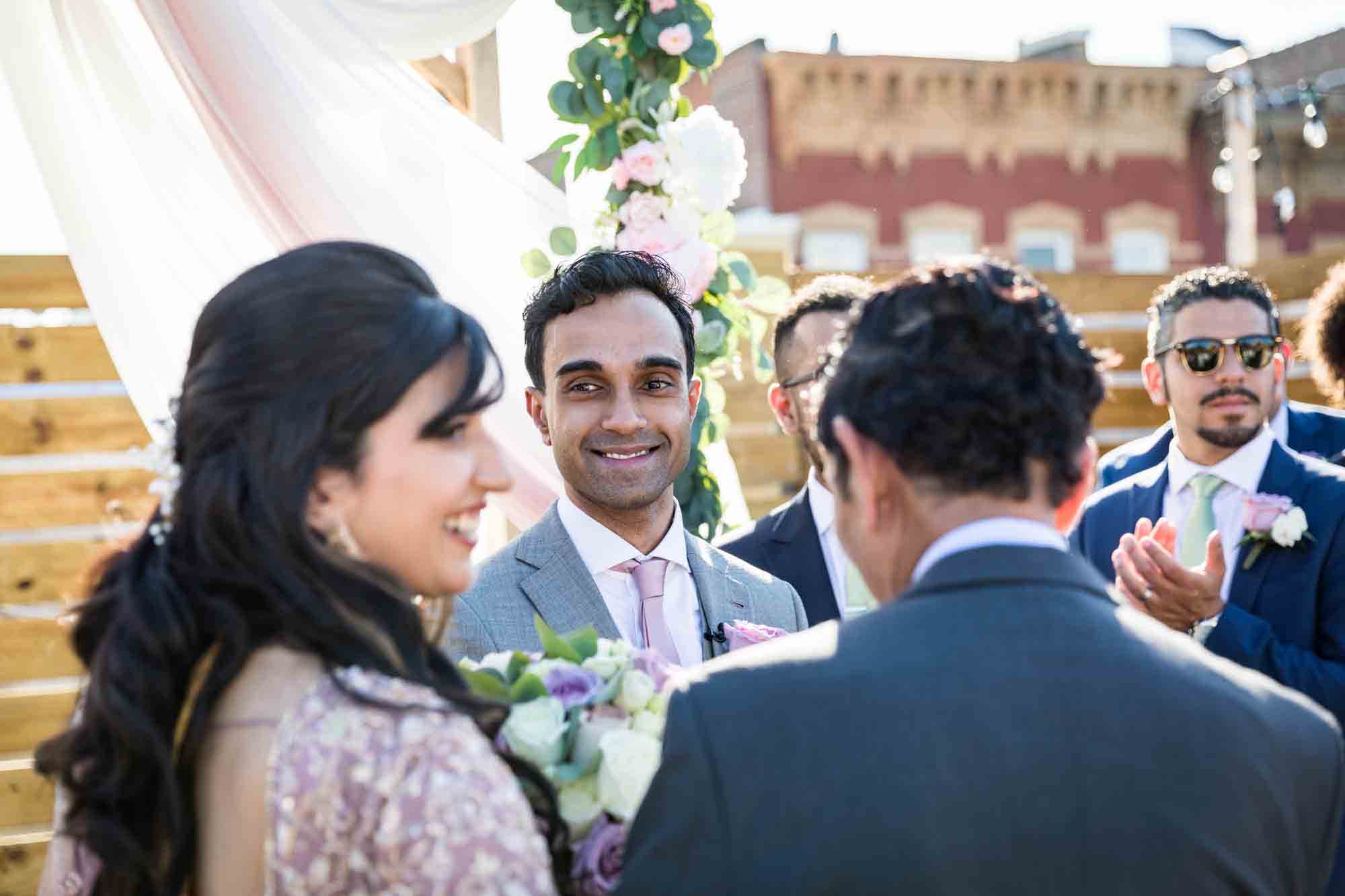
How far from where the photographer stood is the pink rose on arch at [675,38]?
4.05 metres

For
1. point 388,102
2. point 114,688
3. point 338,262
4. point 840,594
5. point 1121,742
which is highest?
point 388,102

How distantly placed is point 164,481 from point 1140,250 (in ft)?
80.7

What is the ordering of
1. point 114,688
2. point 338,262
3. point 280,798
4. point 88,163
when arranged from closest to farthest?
point 280,798, point 114,688, point 338,262, point 88,163

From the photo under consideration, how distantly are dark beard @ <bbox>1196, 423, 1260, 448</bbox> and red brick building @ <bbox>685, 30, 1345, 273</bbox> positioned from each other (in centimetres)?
1745

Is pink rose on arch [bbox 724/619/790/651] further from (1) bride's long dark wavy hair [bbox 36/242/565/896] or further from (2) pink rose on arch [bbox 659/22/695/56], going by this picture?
(2) pink rose on arch [bbox 659/22/695/56]

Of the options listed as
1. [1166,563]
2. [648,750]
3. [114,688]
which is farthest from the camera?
[1166,563]

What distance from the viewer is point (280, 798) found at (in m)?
1.67

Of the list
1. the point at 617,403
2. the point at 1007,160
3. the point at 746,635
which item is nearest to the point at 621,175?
the point at 617,403

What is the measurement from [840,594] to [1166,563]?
1158mm

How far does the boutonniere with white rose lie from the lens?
144 inches

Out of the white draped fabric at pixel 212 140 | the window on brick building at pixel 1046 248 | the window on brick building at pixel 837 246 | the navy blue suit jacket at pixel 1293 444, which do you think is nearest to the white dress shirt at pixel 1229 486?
the navy blue suit jacket at pixel 1293 444

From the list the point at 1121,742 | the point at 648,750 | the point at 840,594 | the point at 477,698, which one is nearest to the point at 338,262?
the point at 477,698

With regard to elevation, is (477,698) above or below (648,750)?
above

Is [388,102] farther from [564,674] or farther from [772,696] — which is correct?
[772,696]
